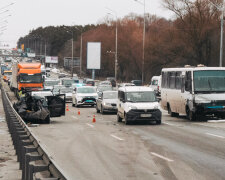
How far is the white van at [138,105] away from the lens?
26453mm

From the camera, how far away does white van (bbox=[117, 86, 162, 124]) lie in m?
26.5

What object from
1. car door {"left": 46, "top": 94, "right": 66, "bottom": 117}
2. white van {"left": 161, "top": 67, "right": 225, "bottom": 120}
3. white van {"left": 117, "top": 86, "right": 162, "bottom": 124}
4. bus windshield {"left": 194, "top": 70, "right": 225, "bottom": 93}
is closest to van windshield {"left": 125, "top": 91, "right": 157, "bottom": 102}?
white van {"left": 117, "top": 86, "right": 162, "bottom": 124}

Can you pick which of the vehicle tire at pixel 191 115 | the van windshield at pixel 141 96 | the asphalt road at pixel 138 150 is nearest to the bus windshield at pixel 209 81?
the vehicle tire at pixel 191 115

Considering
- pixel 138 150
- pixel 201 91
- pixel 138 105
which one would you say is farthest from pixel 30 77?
pixel 138 150

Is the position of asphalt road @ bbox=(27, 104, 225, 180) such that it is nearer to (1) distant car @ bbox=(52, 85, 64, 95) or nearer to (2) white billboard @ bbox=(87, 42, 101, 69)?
(1) distant car @ bbox=(52, 85, 64, 95)

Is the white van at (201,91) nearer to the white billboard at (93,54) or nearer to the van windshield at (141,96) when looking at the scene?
the van windshield at (141,96)

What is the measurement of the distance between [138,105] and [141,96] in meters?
1.25

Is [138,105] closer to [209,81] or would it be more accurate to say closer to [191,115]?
[191,115]

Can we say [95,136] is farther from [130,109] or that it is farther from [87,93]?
[87,93]

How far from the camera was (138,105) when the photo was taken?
1049 inches

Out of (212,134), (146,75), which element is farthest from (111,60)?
(212,134)

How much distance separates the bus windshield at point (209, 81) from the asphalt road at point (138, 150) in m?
3.15

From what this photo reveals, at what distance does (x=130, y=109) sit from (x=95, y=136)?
18.0 ft

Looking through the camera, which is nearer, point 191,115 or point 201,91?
point 201,91
